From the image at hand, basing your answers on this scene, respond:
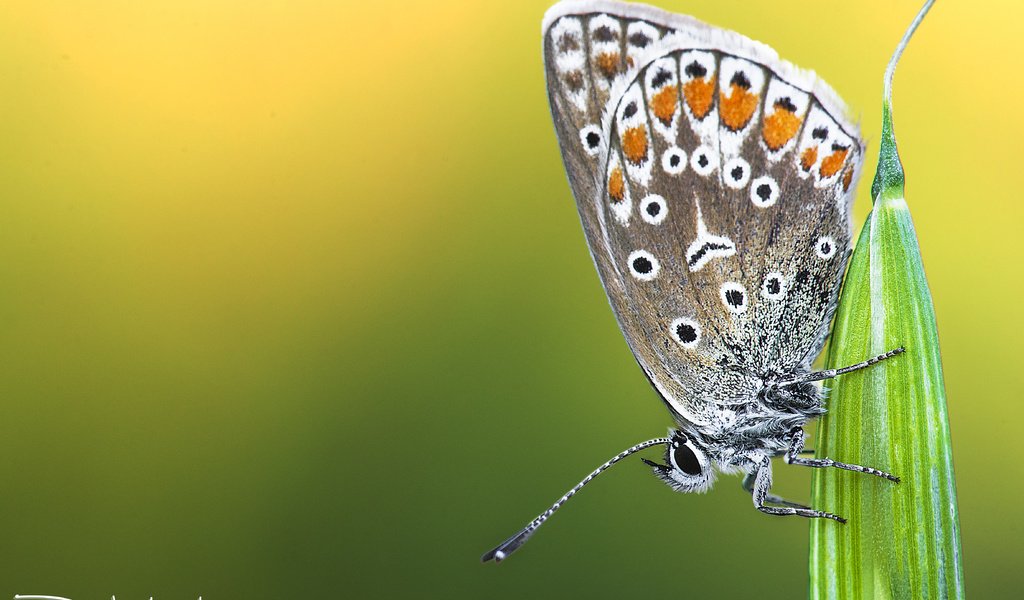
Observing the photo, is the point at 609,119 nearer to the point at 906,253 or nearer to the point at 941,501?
the point at 906,253

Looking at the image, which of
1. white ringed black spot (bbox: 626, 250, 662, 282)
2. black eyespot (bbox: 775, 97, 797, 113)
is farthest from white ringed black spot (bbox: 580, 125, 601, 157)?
black eyespot (bbox: 775, 97, 797, 113)

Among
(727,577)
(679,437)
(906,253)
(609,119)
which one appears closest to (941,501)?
(906,253)

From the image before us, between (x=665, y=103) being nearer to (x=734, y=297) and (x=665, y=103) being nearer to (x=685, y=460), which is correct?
(x=734, y=297)

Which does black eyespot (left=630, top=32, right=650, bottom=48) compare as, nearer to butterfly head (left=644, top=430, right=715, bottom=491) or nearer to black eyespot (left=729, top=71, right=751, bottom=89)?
black eyespot (left=729, top=71, right=751, bottom=89)

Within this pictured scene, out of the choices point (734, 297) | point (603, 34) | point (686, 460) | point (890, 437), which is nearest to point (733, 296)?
point (734, 297)

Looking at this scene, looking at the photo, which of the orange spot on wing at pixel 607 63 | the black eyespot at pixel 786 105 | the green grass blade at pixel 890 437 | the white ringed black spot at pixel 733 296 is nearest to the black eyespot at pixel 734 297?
the white ringed black spot at pixel 733 296

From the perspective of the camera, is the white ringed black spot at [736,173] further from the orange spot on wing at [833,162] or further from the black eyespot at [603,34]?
the black eyespot at [603,34]

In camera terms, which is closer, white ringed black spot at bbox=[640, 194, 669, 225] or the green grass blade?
the green grass blade

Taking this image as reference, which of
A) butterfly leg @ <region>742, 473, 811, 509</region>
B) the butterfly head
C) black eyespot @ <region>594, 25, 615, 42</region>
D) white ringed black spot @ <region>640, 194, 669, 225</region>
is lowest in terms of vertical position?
butterfly leg @ <region>742, 473, 811, 509</region>
